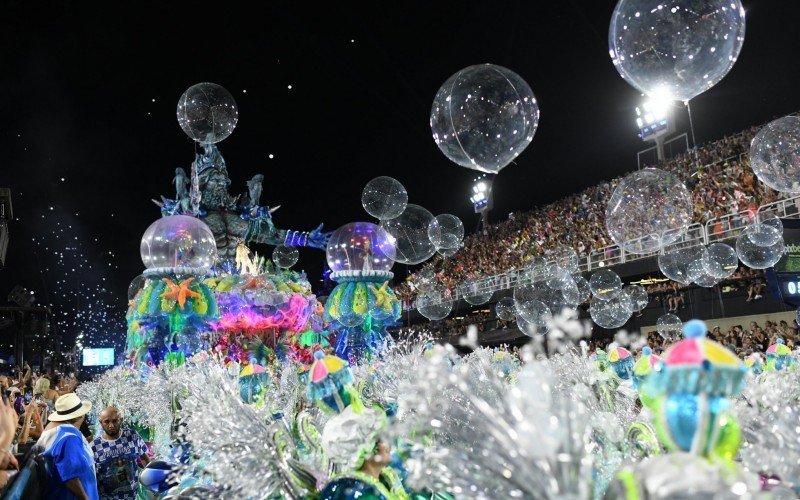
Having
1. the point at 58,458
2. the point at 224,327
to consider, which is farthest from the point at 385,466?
the point at 224,327

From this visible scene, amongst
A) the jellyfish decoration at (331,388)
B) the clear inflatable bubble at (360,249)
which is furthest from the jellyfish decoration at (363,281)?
the jellyfish decoration at (331,388)

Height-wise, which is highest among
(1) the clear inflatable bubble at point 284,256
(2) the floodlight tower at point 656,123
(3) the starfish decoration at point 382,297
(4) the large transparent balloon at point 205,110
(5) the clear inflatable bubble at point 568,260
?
(2) the floodlight tower at point 656,123

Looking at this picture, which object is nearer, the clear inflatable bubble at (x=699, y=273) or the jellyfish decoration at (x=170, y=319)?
the jellyfish decoration at (x=170, y=319)

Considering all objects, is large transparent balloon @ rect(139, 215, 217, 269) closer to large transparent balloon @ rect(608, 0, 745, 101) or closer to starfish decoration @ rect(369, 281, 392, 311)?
starfish decoration @ rect(369, 281, 392, 311)

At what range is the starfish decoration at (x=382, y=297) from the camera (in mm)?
10164

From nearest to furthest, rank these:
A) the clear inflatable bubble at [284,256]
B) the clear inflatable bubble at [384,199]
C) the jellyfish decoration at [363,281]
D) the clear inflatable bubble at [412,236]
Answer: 1. the jellyfish decoration at [363,281]
2. the clear inflatable bubble at [384,199]
3. the clear inflatable bubble at [412,236]
4. the clear inflatable bubble at [284,256]

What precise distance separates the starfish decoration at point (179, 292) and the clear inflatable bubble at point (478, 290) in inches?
418

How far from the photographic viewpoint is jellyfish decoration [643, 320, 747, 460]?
114cm

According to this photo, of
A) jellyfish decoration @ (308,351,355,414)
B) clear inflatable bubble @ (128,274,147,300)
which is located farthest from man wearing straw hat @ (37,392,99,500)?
clear inflatable bubble @ (128,274,147,300)

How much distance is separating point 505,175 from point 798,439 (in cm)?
2930

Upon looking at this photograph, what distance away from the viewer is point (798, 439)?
1.52 metres

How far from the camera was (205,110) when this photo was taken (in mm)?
10594

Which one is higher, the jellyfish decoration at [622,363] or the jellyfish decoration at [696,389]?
the jellyfish decoration at [622,363]

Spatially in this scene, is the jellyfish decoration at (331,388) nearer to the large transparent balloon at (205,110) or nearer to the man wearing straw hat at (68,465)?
the man wearing straw hat at (68,465)
